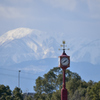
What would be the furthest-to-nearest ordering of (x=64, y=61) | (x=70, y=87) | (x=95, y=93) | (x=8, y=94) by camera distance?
1. (x=8, y=94)
2. (x=70, y=87)
3. (x=95, y=93)
4. (x=64, y=61)

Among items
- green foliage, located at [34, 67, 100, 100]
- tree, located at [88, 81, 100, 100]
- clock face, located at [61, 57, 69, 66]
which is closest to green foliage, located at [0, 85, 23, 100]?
green foliage, located at [34, 67, 100, 100]

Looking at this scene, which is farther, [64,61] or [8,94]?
[8,94]

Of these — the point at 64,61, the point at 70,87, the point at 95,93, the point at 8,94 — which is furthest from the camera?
the point at 8,94

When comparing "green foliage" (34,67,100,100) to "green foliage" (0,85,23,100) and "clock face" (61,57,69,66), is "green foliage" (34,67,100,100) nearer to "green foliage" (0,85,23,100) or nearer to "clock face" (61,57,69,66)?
"green foliage" (0,85,23,100)

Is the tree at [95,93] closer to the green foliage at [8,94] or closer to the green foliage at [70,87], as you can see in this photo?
the green foliage at [70,87]

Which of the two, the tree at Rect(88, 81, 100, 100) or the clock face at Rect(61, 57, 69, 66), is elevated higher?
the tree at Rect(88, 81, 100, 100)

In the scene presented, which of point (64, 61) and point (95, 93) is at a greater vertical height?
point (95, 93)

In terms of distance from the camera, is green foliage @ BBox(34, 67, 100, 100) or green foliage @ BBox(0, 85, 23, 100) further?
green foliage @ BBox(0, 85, 23, 100)

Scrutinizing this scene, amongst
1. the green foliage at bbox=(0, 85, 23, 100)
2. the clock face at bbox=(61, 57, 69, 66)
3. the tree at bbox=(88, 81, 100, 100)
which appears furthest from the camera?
the green foliage at bbox=(0, 85, 23, 100)

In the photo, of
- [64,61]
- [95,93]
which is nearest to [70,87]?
[95,93]

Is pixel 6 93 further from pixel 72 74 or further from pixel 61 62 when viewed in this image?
pixel 61 62

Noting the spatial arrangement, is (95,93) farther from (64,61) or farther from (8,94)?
(64,61)

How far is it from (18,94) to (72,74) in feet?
78.5

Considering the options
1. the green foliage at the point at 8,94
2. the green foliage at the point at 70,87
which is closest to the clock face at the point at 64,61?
the green foliage at the point at 70,87
